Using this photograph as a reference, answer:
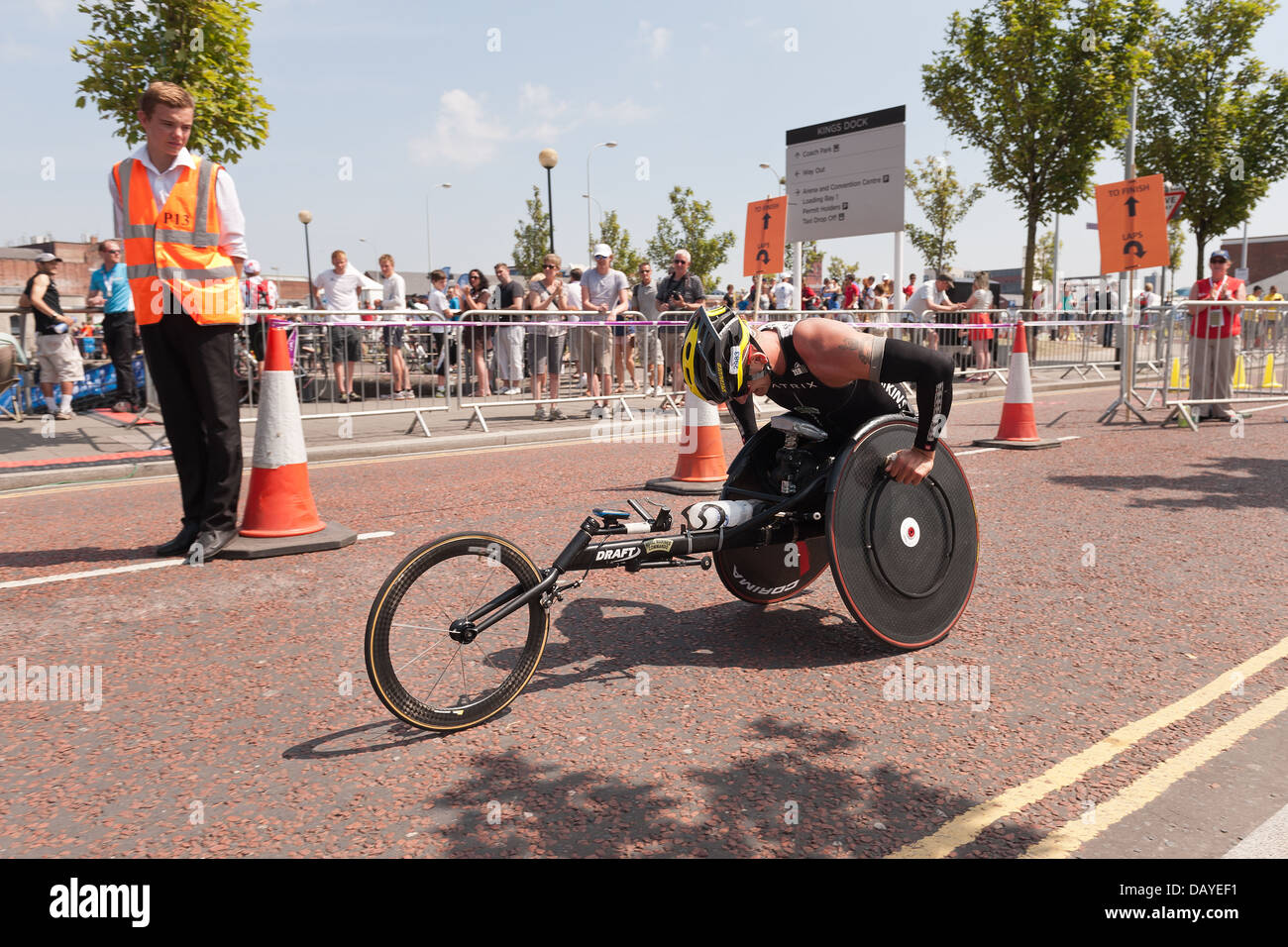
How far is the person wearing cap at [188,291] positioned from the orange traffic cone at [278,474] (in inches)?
5.2

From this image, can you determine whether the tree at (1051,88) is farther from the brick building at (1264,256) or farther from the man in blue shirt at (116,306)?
the brick building at (1264,256)

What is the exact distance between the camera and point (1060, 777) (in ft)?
9.68

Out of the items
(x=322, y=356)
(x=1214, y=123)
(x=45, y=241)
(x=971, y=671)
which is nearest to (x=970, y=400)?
(x=322, y=356)

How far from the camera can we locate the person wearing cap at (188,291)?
546 cm

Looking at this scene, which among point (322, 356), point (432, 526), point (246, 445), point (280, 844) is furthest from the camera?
point (322, 356)

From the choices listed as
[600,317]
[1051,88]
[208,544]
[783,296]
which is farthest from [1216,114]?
[208,544]

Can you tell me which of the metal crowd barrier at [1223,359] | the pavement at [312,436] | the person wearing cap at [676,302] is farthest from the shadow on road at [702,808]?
the person wearing cap at [676,302]

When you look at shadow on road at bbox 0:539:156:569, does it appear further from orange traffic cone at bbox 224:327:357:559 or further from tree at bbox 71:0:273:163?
tree at bbox 71:0:273:163

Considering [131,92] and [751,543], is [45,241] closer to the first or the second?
[131,92]

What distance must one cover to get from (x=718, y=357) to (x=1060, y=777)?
1828 millimetres

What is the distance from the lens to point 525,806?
2.77 meters

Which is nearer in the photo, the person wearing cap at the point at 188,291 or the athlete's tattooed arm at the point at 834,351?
the athlete's tattooed arm at the point at 834,351

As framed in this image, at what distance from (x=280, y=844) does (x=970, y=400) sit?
15.6 meters

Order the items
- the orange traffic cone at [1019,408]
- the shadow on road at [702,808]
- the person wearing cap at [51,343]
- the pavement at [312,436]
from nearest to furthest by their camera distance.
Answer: the shadow on road at [702,808]
the pavement at [312,436]
the orange traffic cone at [1019,408]
the person wearing cap at [51,343]
